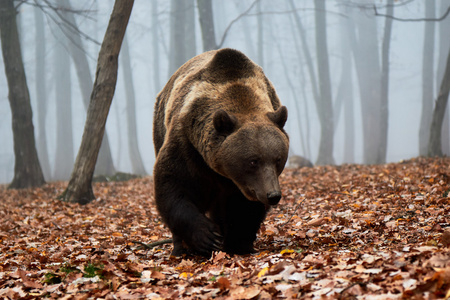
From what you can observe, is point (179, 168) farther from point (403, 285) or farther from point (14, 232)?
point (14, 232)

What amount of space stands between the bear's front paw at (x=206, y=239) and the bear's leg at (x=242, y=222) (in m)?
0.55

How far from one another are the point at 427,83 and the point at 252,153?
91.5ft

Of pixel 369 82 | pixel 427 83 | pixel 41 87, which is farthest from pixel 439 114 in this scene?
pixel 41 87

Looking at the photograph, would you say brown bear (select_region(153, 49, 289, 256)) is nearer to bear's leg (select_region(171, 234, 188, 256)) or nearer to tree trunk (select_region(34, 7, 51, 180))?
bear's leg (select_region(171, 234, 188, 256))

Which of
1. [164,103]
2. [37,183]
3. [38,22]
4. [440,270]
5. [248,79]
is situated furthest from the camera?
[38,22]

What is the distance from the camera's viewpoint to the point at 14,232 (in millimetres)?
7906

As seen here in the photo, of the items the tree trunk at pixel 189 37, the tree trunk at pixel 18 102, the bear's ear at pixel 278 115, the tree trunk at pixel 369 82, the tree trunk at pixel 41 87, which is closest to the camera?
the bear's ear at pixel 278 115

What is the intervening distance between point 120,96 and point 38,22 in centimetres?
3765

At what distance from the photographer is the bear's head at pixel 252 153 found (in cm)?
472

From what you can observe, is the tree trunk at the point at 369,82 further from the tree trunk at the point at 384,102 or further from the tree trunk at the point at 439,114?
the tree trunk at the point at 439,114

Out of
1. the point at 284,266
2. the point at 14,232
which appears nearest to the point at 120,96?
the point at 14,232

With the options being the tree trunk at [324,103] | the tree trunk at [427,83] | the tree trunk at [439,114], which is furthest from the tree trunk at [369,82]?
the tree trunk at [439,114]

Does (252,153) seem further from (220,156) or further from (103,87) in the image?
(103,87)

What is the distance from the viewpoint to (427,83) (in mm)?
29047
